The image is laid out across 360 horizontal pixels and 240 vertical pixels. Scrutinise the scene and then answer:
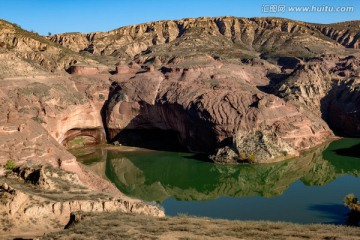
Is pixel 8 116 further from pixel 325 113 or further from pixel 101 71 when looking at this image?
pixel 325 113

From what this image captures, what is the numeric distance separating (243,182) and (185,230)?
27489 millimetres

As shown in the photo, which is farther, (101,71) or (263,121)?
(101,71)

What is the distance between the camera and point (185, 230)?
50.3ft

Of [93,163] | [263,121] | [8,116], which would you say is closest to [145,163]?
[93,163]

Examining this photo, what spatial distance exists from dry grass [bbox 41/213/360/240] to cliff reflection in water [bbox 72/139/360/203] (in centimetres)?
2134

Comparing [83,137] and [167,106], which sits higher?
[167,106]

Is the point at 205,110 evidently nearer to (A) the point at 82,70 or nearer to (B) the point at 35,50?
(A) the point at 82,70

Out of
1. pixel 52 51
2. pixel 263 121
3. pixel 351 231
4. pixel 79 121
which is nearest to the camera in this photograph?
pixel 351 231

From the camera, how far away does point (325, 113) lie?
2576 inches

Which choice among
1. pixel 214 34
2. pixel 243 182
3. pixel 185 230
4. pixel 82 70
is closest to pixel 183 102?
pixel 243 182

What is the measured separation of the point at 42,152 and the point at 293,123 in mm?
32758

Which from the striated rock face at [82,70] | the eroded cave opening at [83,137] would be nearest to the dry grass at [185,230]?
the eroded cave opening at [83,137]

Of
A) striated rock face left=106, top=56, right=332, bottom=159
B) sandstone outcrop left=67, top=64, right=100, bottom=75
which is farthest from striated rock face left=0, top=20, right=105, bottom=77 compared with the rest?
striated rock face left=106, top=56, right=332, bottom=159

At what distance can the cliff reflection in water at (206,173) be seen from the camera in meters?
40.2
